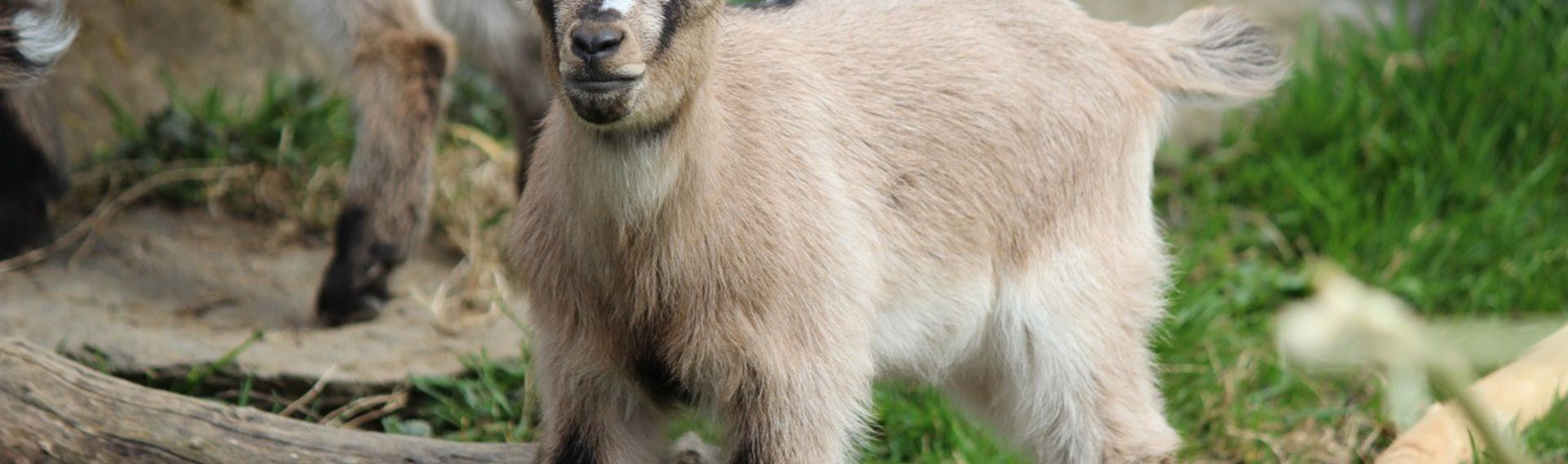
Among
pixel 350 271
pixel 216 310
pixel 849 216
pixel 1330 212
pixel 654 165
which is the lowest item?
pixel 1330 212

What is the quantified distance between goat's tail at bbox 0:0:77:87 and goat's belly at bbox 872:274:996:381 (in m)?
1.96

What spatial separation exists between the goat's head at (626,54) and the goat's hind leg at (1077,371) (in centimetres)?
124

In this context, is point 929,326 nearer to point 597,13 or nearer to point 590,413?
point 590,413

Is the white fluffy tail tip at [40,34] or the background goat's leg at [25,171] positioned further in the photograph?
the background goat's leg at [25,171]

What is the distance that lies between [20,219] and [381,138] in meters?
1.32

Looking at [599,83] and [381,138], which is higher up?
[599,83]

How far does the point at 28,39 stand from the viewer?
353cm

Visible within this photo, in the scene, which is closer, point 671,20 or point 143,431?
point 671,20

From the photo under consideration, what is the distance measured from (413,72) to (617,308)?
228 cm

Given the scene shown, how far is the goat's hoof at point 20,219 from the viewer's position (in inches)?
211

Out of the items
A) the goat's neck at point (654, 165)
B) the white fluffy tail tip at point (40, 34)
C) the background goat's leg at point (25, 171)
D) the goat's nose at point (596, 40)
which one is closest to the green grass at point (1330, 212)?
the background goat's leg at point (25, 171)

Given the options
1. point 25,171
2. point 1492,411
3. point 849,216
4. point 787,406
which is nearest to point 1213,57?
point 1492,411

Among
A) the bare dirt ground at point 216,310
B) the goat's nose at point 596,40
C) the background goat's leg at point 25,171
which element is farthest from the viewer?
the background goat's leg at point 25,171

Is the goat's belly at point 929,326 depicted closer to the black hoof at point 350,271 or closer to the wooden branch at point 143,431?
the wooden branch at point 143,431
